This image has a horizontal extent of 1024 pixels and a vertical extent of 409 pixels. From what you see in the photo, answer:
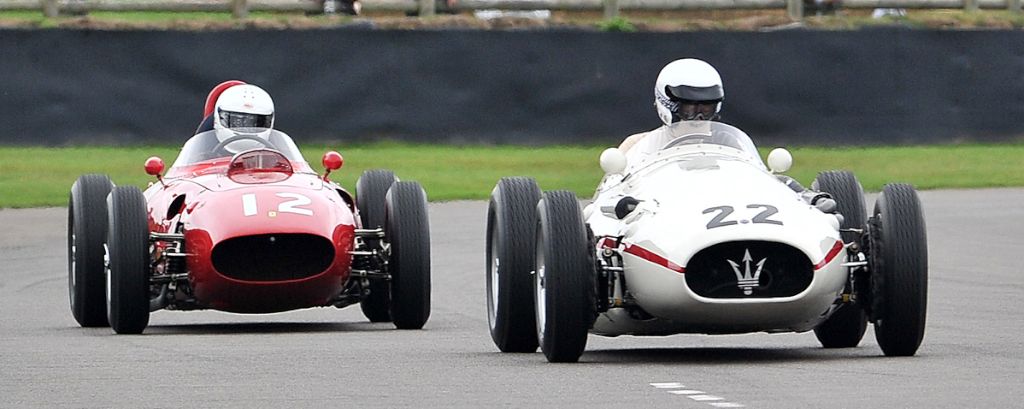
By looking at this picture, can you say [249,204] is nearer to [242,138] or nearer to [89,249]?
[89,249]

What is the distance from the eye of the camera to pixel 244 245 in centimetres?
1144

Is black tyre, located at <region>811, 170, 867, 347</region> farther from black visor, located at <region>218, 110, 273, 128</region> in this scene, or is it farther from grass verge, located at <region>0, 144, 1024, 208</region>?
grass verge, located at <region>0, 144, 1024, 208</region>

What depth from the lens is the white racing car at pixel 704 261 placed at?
8812mm

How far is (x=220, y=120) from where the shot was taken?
1330cm

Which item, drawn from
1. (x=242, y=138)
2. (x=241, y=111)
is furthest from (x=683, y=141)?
(x=241, y=111)

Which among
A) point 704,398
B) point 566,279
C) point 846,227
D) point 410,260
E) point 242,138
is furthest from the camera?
point 242,138

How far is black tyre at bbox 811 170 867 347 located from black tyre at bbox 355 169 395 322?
3216mm

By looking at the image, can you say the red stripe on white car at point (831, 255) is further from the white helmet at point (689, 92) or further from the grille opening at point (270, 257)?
the grille opening at point (270, 257)


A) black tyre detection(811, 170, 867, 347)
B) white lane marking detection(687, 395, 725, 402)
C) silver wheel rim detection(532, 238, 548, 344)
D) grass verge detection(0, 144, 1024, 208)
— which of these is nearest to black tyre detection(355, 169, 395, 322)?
silver wheel rim detection(532, 238, 548, 344)

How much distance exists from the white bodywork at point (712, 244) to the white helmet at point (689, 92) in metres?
0.97

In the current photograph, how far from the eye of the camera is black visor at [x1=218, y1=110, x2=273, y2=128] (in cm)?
1329

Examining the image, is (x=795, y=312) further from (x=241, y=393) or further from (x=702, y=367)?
(x=241, y=393)

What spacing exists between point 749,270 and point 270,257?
11.2ft

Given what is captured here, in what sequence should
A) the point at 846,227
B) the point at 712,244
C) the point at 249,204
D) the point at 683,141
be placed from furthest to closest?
the point at 249,204
the point at 683,141
the point at 846,227
the point at 712,244
